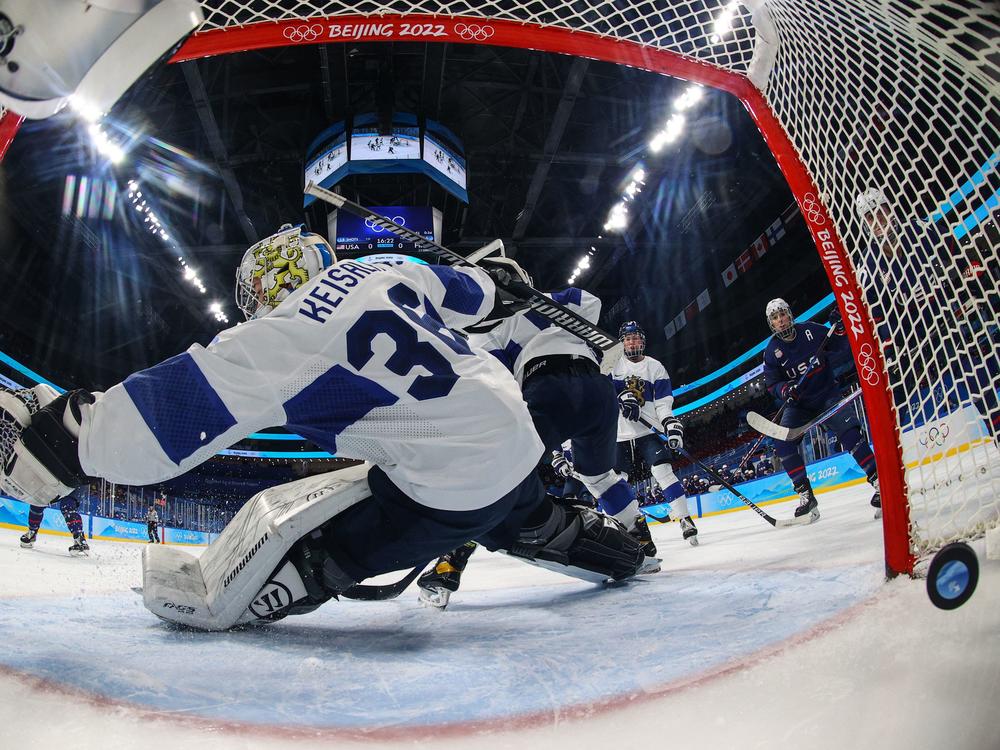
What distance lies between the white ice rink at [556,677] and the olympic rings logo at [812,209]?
2.64 feet

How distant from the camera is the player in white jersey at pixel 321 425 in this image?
3.21 ft

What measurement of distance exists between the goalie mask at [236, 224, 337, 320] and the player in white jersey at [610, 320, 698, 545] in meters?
3.06

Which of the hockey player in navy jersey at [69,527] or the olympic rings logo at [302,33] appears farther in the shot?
the hockey player in navy jersey at [69,527]

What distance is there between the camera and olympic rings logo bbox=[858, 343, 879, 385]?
127 cm

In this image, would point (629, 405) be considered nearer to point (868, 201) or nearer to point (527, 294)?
point (527, 294)

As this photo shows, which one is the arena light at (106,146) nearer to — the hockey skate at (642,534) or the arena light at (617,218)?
the arena light at (617,218)

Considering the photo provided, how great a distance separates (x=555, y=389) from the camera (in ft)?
6.60

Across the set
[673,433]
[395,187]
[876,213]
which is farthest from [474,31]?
[395,187]

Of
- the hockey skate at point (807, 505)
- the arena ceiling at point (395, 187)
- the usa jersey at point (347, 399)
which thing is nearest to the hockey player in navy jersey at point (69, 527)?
the usa jersey at point (347, 399)

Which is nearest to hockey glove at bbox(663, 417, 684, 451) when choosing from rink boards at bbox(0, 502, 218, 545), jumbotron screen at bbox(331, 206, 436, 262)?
jumbotron screen at bbox(331, 206, 436, 262)

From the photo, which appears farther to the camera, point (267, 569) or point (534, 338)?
point (534, 338)

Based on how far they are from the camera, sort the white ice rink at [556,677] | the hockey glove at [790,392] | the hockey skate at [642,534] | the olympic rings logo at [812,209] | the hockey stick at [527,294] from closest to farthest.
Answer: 1. the white ice rink at [556,677]
2. the olympic rings logo at [812,209]
3. the hockey stick at [527,294]
4. the hockey skate at [642,534]
5. the hockey glove at [790,392]

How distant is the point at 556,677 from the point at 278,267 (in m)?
1.06

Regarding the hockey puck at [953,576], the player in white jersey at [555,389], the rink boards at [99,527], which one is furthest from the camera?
the rink boards at [99,527]
